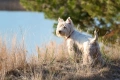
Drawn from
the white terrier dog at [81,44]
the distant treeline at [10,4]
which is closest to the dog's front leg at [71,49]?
the white terrier dog at [81,44]

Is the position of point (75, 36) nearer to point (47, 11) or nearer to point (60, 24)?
point (60, 24)

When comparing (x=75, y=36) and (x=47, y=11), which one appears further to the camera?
(x=47, y=11)

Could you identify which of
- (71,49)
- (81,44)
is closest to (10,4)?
(71,49)

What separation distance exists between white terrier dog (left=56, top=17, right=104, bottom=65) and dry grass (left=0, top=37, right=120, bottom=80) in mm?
131

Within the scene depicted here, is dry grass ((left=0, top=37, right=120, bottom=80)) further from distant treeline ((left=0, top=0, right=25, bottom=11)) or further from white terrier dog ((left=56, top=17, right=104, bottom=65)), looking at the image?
distant treeline ((left=0, top=0, right=25, bottom=11))

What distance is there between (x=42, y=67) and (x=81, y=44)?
0.63 metres

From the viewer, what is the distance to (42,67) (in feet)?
17.5

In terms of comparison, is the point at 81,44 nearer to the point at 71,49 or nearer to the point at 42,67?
the point at 71,49

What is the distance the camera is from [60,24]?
5.51 m

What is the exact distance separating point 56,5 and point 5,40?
4.46 meters

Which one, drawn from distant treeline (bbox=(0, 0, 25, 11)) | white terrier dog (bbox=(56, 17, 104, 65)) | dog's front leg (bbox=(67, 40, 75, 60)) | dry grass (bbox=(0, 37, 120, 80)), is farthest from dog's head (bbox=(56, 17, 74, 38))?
A: distant treeline (bbox=(0, 0, 25, 11))

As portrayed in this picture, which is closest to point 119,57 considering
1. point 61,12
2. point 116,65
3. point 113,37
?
point 116,65

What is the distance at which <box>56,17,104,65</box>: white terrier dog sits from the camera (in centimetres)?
543

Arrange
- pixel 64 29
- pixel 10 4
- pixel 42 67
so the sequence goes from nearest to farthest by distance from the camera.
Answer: pixel 42 67
pixel 64 29
pixel 10 4
